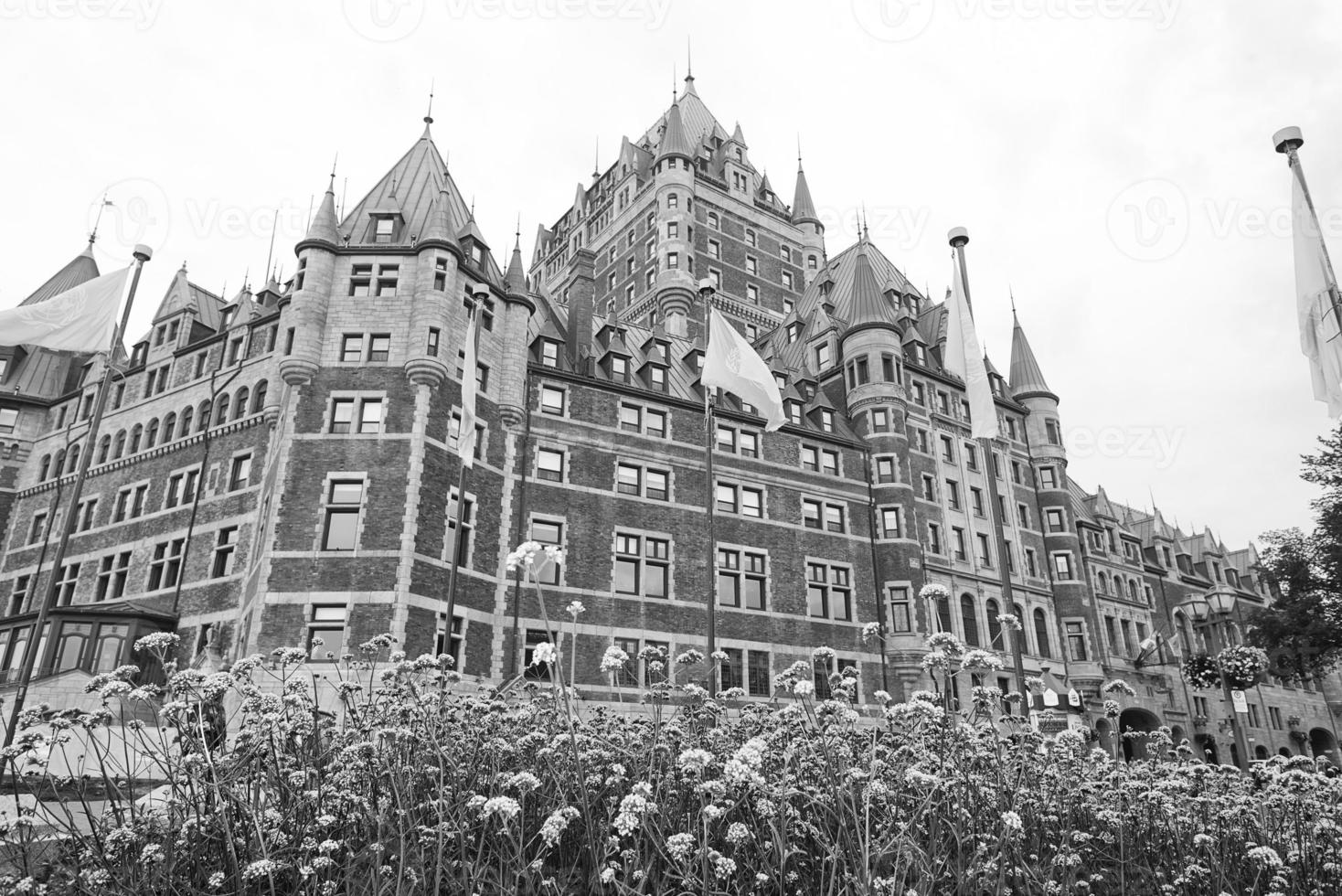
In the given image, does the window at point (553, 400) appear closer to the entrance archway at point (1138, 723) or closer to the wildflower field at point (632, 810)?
the wildflower field at point (632, 810)

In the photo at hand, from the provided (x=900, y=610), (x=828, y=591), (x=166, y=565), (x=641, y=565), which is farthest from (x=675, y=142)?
(x=166, y=565)

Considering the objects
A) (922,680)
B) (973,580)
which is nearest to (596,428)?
(922,680)

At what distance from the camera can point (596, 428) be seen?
3444cm

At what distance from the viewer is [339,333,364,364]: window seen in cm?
3009

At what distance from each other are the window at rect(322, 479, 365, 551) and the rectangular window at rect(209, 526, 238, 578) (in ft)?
17.9

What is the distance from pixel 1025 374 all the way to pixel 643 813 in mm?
52261

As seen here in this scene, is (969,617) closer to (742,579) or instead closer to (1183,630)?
(742,579)

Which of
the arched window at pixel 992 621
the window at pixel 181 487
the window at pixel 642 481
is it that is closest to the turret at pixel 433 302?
the window at pixel 642 481

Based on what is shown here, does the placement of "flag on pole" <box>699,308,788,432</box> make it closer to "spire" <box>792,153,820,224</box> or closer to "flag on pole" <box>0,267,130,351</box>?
"flag on pole" <box>0,267,130,351</box>

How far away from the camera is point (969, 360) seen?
712 inches

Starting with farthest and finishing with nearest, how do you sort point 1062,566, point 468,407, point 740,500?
point 1062,566, point 740,500, point 468,407

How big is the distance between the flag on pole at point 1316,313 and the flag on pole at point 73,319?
2523 cm

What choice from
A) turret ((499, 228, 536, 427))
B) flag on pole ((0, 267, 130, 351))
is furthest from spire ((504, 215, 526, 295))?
flag on pole ((0, 267, 130, 351))

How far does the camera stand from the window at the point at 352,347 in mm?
30094
